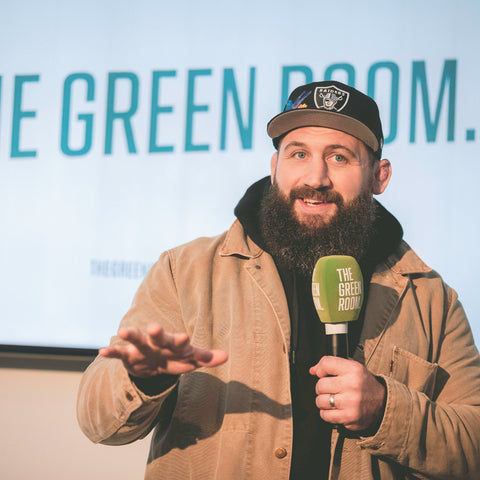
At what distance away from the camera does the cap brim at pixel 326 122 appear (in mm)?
1863

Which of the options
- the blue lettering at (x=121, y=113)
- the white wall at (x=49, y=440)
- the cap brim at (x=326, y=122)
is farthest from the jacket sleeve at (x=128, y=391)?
the white wall at (x=49, y=440)

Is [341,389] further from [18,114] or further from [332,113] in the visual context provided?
[18,114]

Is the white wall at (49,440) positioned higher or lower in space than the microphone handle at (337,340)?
lower

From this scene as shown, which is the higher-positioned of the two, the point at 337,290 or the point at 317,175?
the point at 317,175

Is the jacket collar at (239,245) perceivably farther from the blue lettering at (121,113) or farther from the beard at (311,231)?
the blue lettering at (121,113)

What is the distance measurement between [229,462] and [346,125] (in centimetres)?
108

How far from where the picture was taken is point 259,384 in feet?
5.36

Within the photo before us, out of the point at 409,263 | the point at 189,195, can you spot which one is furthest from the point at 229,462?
the point at 189,195

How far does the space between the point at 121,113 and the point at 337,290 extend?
186 centimetres

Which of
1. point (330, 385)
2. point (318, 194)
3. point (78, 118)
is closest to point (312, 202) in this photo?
point (318, 194)

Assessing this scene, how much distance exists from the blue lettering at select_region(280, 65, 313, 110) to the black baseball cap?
832 millimetres

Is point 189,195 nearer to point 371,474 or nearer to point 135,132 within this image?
point 135,132

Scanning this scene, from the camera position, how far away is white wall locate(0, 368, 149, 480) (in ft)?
9.49

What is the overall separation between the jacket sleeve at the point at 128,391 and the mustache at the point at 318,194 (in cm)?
47
